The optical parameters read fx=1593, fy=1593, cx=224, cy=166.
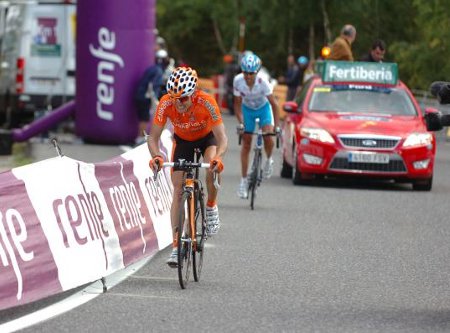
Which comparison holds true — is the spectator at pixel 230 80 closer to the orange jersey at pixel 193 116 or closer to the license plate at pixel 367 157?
the license plate at pixel 367 157

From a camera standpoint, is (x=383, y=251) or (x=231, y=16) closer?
(x=383, y=251)

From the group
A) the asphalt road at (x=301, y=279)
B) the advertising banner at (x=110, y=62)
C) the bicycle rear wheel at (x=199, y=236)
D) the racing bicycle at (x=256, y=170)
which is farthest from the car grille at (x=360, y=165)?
the bicycle rear wheel at (x=199, y=236)

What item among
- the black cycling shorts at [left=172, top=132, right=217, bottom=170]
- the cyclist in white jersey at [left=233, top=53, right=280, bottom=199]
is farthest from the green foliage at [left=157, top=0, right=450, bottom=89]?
the black cycling shorts at [left=172, top=132, right=217, bottom=170]

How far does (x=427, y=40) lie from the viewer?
132ft

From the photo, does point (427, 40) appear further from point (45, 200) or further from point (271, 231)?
point (45, 200)

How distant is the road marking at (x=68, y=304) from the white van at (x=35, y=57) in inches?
845

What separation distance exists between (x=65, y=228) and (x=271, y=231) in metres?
5.20

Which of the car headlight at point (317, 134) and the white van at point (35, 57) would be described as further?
the white van at point (35, 57)

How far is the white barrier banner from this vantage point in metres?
9.89

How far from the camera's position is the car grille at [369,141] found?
70.1ft

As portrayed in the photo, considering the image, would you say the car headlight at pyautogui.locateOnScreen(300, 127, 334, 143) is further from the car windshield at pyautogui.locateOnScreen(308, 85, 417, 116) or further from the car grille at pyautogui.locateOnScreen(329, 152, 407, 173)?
the car windshield at pyautogui.locateOnScreen(308, 85, 417, 116)

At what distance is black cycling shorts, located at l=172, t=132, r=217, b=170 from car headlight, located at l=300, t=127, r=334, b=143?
891cm

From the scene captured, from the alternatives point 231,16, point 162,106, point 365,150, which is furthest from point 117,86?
point 231,16

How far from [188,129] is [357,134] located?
365 inches
